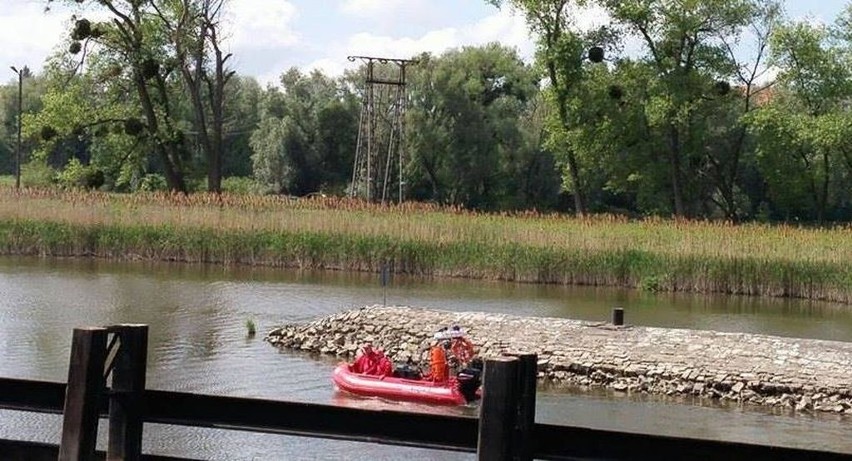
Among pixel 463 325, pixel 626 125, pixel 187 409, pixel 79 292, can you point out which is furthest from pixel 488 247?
pixel 187 409

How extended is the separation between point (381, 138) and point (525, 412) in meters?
57.4

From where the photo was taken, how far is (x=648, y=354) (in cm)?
2000

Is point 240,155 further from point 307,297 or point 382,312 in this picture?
point 382,312

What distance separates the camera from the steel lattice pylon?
5547 cm

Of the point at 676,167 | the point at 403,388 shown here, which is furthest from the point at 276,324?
the point at 676,167

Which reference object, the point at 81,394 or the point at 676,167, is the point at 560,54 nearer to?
the point at 676,167

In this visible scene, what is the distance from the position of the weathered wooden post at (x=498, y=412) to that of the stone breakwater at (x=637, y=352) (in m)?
12.4

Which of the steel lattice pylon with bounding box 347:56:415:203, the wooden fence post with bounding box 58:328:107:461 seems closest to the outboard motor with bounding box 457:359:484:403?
the wooden fence post with bounding box 58:328:107:461

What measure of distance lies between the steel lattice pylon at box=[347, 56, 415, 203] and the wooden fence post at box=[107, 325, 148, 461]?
45.7 meters

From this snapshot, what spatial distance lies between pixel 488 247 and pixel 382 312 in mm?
13448

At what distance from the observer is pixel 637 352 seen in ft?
65.8

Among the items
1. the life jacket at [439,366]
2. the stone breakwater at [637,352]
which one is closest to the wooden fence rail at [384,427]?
the life jacket at [439,366]

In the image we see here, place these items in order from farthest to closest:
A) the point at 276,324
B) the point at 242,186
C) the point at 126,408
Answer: the point at 242,186
the point at 276,324
the point at 126,408

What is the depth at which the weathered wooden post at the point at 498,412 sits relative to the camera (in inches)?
255
